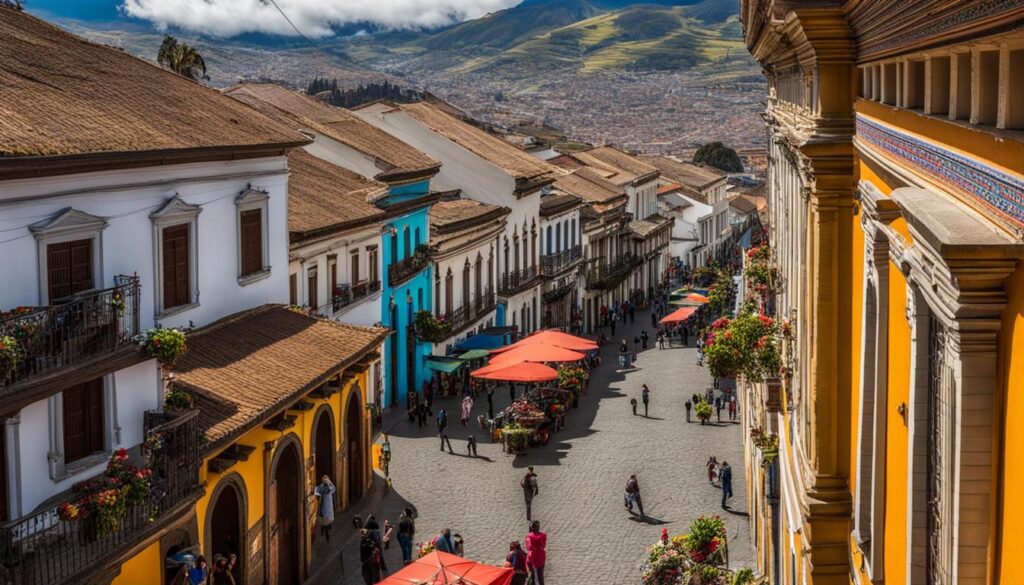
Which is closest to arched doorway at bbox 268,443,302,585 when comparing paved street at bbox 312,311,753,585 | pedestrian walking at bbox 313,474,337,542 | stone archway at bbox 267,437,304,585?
stone archway at bbox 267,437,304,585

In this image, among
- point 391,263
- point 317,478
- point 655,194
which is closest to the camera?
point 317,478

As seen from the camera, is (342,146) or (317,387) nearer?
(317,387)

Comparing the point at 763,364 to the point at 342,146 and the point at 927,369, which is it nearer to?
the point at 927,369

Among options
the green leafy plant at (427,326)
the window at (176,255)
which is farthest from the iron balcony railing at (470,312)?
the window at (176,255)

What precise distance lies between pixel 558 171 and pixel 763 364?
171 feet

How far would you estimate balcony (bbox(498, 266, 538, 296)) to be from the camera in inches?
2124

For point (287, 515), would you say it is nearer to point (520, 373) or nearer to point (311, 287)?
point (311, 287)

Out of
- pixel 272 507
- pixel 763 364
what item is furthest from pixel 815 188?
pixel 272 507

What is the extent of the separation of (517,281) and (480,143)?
6.63m

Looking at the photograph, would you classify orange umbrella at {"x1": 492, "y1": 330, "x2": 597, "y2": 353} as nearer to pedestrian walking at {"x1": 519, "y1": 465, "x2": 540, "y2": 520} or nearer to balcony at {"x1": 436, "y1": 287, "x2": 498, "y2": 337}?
balcony at {"x1": 436, "y1": 287, "x2": 498, "y2": 337}

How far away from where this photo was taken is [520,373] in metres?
38.3

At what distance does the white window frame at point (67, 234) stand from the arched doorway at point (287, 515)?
18.3 ft

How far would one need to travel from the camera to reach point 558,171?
7138 cm

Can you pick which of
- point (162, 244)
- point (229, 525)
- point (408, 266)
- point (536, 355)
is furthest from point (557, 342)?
point (229, 525)
